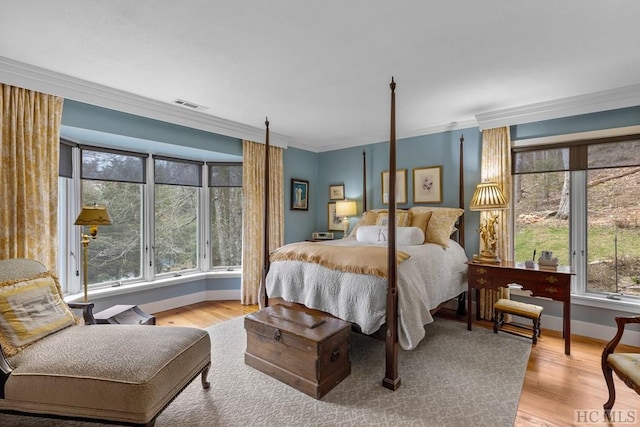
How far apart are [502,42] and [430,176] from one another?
223 cm

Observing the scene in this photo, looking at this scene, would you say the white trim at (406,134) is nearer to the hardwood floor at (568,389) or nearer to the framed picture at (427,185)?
the framed picture at (427,185)

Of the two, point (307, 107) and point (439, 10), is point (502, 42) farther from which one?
point (307, 107)

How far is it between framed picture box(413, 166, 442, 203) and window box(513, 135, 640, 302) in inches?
34.6

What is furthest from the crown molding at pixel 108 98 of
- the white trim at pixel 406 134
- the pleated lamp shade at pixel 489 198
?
the pleated lamp shade at pixel 489 198

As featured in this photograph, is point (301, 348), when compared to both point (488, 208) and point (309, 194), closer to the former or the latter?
point (488, 208)

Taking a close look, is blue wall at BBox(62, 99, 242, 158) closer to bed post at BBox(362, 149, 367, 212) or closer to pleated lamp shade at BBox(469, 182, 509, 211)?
bed post at BBox(362, 149, 367, 212)

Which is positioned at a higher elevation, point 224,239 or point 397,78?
point 397,78

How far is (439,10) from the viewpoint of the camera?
1773 mm

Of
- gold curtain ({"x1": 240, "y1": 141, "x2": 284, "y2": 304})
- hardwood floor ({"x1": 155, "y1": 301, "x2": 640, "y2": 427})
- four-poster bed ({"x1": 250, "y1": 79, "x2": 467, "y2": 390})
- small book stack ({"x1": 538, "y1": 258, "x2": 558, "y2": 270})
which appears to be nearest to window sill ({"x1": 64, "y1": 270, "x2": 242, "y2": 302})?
gold curtain ({"x1": 240, "y1": 141, "x2": 284, "y2": 304})

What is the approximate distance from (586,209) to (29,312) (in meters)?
4.91

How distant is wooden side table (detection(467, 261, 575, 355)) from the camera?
276cm

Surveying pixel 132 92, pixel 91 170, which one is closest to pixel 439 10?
pixel 132 92

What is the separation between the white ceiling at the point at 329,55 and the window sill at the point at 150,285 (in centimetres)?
203

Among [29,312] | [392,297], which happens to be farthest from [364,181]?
[29,312]
